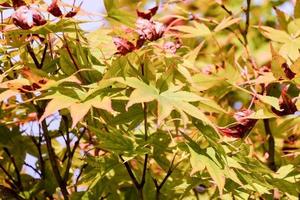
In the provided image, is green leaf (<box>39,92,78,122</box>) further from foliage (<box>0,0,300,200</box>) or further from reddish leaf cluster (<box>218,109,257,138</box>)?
reddish leaf cluster (<box>218,109,257,138</box>)

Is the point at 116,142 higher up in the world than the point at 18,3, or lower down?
lower down

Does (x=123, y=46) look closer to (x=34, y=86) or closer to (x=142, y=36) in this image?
(x=142, y=36)

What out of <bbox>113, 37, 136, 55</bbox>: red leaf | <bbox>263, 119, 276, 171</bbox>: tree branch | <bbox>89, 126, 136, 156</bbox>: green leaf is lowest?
<bbox>263, 119, 276, 171</bbox>: tree branch

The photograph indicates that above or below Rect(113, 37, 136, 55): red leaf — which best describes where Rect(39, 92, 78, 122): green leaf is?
below

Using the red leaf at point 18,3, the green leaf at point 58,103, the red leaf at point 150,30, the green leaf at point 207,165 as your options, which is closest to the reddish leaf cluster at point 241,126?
the green leaf at point 207,165

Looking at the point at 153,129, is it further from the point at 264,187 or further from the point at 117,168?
the point at 264,187

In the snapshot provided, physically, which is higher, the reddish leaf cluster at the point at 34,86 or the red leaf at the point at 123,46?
the red leaf at the point at 123,46

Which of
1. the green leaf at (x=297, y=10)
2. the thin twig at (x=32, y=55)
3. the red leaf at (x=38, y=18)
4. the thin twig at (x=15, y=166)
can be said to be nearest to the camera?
the red leaf at (x=38, y=18)

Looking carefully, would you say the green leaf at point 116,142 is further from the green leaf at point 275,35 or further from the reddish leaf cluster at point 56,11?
the green leaf at point 275,35

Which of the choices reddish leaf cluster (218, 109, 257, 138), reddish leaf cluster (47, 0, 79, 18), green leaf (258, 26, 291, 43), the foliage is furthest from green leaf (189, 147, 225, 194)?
green leaf (258, 26, 291, 43)

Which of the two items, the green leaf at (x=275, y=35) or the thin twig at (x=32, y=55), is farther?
the green leaf at (x=275, y=35)

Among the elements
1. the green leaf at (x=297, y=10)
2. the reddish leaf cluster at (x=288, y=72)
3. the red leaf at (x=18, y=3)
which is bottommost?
the green leaf at (x=297, y=10)

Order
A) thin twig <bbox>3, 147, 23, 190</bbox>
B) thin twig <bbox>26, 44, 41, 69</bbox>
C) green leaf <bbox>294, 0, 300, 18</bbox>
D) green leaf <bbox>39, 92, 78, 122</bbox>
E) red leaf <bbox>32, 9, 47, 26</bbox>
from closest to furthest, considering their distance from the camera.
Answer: green leaf <bbox>39, 92, 78, 122</bbox>
red leaf <bbox>32, 9, 47, 26</bbox>
thin twig <bbox>26, 44, 41, 69</bbox>
thin twig <bbox>3, 147, 23, 190</bbox>
green leaf <bbox>294, 0, 300, 18</bbox>

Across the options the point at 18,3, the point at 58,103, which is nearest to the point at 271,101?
the point at 58,103
